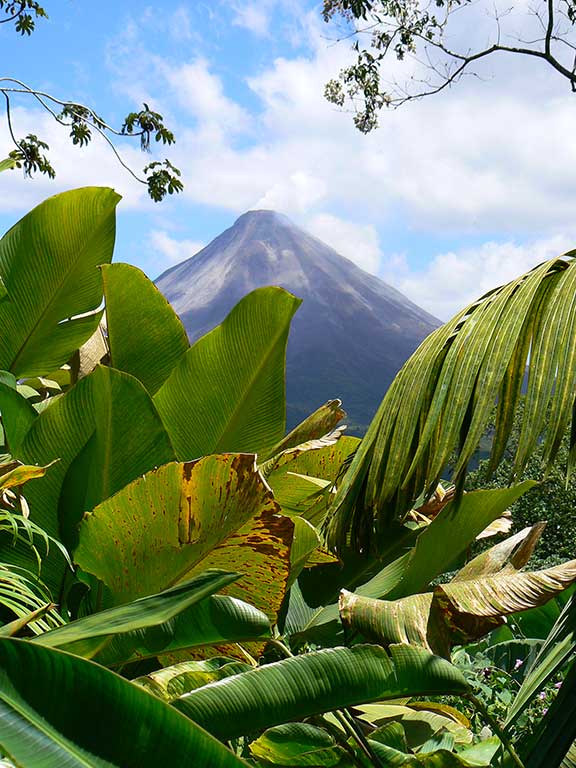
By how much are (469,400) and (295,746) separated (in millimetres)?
451

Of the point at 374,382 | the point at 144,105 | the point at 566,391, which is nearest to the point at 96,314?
the point at 566,391

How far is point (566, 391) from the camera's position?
923 millimetres

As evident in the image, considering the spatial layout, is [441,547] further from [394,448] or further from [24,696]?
[24,696]

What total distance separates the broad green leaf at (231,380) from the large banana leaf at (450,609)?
17.2 inches

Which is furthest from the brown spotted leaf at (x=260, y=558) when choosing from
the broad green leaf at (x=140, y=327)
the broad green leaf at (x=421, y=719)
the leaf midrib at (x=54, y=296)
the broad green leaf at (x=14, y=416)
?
the leaf midrib at (x=54, y=296)

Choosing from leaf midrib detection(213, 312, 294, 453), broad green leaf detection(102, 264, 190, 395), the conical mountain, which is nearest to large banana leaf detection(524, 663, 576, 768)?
leaf midrib detection(213, 312, 294, 453)

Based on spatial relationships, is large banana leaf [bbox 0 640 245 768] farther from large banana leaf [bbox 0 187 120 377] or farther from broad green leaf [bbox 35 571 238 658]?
large banana leaf [bbox 0 187 120 377]

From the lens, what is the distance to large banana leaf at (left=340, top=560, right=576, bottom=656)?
85cm

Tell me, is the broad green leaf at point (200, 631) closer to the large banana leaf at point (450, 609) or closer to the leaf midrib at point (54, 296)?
the large banana leaf at point (450, 609)

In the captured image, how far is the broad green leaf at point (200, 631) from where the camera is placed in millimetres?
837

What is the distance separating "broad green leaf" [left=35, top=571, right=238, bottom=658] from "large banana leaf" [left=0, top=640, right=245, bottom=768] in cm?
7

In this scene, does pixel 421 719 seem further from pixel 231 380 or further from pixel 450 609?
pixel 231 380

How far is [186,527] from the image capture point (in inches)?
34.8

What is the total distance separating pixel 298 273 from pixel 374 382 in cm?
2306
